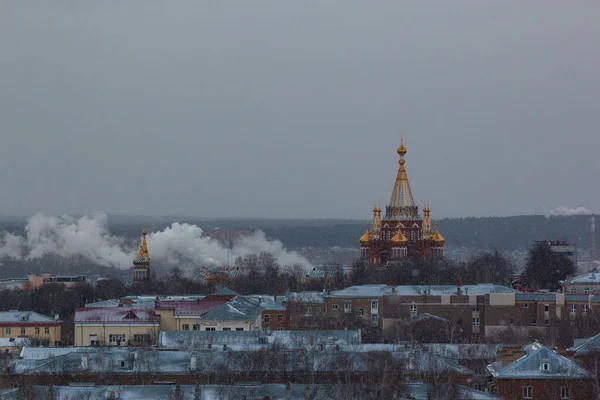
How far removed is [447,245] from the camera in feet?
587

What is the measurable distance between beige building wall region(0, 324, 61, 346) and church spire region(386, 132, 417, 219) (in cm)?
3400

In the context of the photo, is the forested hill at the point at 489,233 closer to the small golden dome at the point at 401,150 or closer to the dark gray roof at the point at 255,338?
the small golden dome at the point at 401,150

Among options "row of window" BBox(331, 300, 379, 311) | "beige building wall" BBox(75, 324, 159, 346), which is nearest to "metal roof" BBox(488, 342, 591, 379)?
"beige building wall" BBox(75, 324, 159, 346)

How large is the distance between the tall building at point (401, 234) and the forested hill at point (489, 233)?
75.4 m

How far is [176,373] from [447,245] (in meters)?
139

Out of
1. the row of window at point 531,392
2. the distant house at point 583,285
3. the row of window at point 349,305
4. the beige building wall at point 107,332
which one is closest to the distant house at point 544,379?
the row of window at point 531,392

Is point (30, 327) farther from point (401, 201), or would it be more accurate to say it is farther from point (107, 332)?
point (401, 201)

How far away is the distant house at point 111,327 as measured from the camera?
56.1m

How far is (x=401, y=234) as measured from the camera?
89312 millimetres

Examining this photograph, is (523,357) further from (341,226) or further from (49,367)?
(341,226)

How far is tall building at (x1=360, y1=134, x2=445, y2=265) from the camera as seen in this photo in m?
89.2

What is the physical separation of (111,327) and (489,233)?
137 meters

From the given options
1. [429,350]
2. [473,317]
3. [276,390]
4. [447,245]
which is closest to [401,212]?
[473,317]

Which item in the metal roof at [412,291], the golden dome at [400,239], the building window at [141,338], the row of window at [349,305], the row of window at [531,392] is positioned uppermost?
the golden dome at [400,239]
